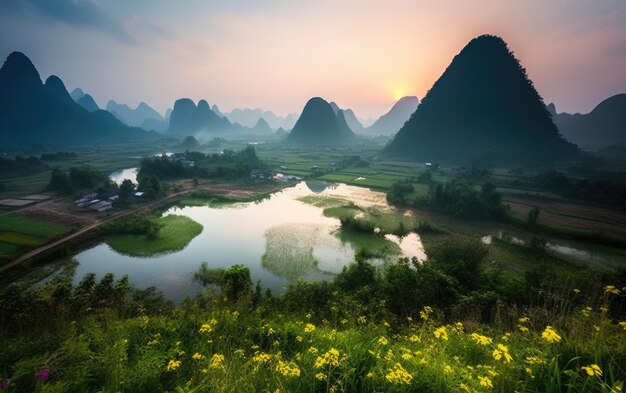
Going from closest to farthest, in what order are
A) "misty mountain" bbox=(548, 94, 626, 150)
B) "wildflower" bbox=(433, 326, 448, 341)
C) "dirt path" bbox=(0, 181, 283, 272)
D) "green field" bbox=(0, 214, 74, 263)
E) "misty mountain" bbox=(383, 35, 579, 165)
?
1. "wildflower" bbox=(433, 326, 448, 341)
2. "dirt path" bbox=(0, 181, 283, 272)
3. "green field" bbox=(0, 214, 74, 263)
4. "misty mountain" bbox=(383, 35, 579, 165)
5. "misty mountain" bbox=(548, 94, 626, 150)

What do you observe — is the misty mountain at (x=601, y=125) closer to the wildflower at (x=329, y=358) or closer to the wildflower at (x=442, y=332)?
the wildflower at (x=442, y=332)

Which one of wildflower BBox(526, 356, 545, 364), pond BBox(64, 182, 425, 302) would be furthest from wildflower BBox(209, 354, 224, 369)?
pond BBox(64, 182, 425, 302)

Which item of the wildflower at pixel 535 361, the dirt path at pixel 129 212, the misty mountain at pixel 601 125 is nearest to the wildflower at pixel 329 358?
the wildflower at pixel 535 361

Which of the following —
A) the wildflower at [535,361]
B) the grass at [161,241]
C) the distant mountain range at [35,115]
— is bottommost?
the grass at [161,241]

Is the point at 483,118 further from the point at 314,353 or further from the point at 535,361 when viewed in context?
the point at 314,353

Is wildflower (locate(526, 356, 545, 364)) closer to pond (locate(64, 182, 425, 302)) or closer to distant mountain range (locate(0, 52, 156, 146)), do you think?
pond (locate(64, 182, 425, 302))
